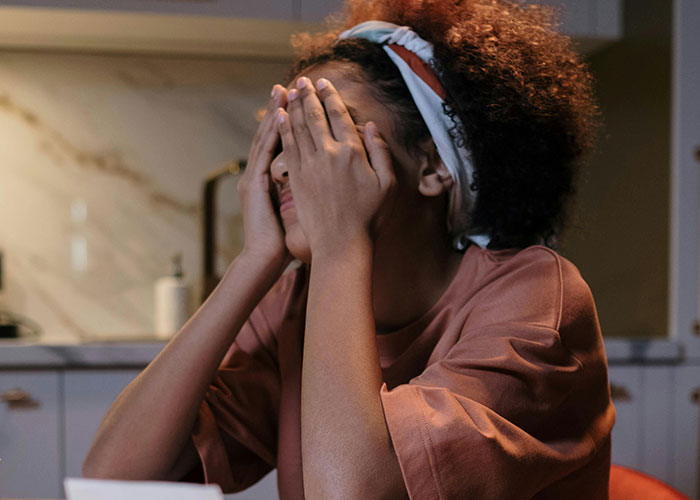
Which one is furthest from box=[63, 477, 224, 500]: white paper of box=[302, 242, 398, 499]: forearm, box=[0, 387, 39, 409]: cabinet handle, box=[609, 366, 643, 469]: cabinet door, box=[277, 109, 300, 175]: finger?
box=[609, 366, 643, 469]: cabinet door

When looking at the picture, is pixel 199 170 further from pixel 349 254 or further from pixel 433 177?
pixel 349 254

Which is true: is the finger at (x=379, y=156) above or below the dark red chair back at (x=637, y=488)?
above

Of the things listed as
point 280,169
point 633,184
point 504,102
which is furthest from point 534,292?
point 633,184

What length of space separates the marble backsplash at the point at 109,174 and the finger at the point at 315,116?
1.24 meters

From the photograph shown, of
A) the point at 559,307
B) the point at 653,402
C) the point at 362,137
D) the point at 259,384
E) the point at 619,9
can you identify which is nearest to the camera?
the point at 559,307

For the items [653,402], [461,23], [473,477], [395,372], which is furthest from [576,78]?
[653,402]

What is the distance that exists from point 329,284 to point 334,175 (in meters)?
0.12

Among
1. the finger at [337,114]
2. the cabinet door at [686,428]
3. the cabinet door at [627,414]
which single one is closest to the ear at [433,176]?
the finger at [337,114]

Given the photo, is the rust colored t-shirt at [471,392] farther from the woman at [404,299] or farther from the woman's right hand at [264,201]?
the woman's right hand at [264,201]

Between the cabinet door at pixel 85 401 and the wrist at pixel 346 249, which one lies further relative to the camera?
the cabinet door at pixel 85 401

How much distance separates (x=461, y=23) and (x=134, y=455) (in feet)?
2.08

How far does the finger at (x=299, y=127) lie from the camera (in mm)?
774

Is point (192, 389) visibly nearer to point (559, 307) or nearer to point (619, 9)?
point (559, 307)

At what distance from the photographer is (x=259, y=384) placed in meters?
0.92
